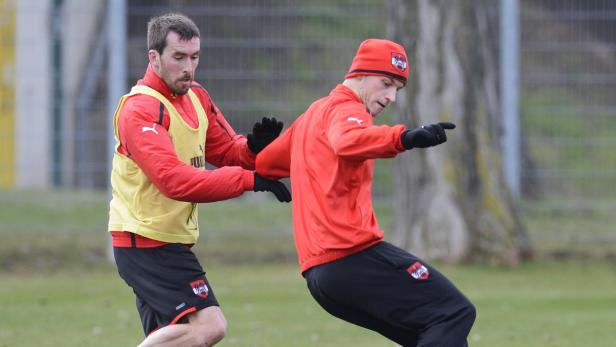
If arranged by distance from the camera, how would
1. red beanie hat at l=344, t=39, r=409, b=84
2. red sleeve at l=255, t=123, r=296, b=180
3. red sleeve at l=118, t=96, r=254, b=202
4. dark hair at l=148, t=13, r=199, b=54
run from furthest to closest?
red sleeve at l=255, t=123, r=296, b=180
dark hair at l=148, t=13, r=199, b=54
red beanie hat at l=344, t=39, r=409, b=84
red sleeve at l=118, t=96, r=254, b=202

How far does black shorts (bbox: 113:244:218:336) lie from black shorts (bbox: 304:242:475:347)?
63cm

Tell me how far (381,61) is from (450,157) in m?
7.05

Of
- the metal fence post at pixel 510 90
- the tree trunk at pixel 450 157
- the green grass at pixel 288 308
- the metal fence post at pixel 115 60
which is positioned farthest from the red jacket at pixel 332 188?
the metal fence post at pixel 510 90

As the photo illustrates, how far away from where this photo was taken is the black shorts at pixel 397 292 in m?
5.58

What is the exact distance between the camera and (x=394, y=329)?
18.9ft

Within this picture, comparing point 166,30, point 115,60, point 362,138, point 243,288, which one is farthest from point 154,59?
point 115,60

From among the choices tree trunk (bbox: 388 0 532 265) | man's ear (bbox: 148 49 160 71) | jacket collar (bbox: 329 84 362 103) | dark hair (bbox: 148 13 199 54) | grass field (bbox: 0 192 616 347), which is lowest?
grass field (bbox: 0 192 616 347)

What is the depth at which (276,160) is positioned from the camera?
6.06 metres

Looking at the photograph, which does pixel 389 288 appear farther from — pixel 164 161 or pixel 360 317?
pixel 164 161

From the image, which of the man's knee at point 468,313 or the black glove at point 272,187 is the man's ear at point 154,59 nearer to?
the black glove at point 272,187

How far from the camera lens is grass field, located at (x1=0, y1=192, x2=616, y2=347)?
29.2 feet

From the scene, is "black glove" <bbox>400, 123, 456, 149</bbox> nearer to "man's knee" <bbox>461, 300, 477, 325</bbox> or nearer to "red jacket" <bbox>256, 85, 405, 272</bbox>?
"red jacket" <bbox>256, 85, 405, 272</bbox>

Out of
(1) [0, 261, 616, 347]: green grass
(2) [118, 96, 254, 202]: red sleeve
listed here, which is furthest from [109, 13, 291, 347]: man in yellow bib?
(1) [0, 261, 616, 347]: green grass

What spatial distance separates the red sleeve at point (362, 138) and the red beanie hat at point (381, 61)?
0.37m
